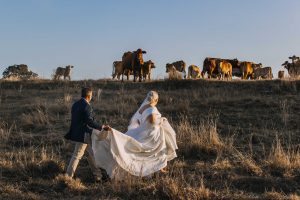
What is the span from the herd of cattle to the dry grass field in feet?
14.2

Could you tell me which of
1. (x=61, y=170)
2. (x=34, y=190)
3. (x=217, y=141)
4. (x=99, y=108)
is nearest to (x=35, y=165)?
(x=61, y=170)

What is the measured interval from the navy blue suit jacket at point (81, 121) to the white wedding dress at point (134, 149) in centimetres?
24

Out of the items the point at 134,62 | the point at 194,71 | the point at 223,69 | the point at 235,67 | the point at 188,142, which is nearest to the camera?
the point at 188,142

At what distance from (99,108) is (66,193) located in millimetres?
8538

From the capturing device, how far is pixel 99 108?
18500mm

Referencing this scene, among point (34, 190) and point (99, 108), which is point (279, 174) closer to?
point (34, 190)

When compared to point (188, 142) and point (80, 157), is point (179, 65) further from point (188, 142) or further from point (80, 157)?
point (80, 157)

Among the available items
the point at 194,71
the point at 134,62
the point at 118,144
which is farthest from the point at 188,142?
the point at 194,71

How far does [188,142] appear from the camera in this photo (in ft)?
44.1

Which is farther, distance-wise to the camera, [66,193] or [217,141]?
[217,141]

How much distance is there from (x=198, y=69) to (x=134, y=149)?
23.9 metres

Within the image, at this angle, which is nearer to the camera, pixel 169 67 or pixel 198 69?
pixel 198 69

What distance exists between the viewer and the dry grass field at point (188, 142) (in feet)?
33.3

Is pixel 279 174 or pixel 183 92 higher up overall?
pixel 183 92
